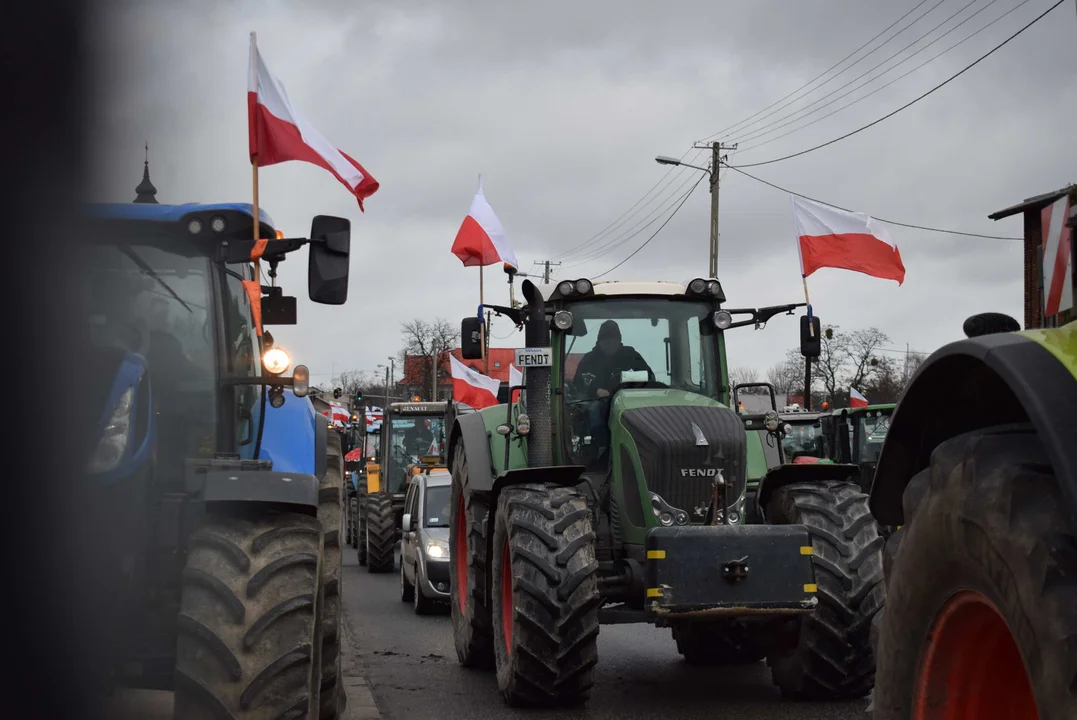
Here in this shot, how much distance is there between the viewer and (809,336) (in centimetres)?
901

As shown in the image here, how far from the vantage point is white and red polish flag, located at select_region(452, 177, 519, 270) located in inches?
678

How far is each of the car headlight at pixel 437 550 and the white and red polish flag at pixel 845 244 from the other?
16.1 ft

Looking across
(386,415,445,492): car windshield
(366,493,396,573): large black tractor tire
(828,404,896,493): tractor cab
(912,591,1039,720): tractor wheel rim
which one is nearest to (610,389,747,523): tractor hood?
(912,591,1039,720): tractor wheel rim

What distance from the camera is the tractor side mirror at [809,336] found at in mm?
8977

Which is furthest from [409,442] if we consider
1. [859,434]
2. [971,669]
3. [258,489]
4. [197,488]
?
[971,669]

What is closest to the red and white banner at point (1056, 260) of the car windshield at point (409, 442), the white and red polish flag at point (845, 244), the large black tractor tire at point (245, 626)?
the large black tractor tire at point (245, 626)

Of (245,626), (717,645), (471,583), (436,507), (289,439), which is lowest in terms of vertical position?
(717,645)

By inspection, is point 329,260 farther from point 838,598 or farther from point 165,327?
point 838,598

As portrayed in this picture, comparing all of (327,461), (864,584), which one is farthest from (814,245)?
(327,461)

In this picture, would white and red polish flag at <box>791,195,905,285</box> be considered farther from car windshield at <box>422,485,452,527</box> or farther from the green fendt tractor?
car windshield at <box>422,485,452,527</box>

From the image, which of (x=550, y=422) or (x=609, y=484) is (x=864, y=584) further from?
(x=550, y=422)

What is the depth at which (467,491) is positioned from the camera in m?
10.0

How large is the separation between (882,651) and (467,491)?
23.0 feet

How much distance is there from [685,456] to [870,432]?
39.6 ft
